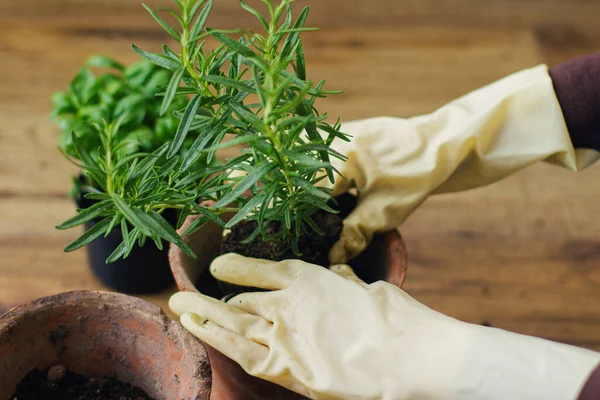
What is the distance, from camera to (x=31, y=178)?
68.2 inches

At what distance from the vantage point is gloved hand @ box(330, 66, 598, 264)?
122 cm

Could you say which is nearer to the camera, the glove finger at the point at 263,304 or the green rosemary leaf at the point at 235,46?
the green rosemary leaf at the point at 235,46

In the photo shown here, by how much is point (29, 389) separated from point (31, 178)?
2.72ft

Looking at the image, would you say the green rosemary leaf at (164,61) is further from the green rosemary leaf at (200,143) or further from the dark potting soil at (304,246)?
the dark potting soil at (304,246)

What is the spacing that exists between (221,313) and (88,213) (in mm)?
241

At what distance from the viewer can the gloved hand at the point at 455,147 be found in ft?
4.00

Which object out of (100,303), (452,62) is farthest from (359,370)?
(452,62)

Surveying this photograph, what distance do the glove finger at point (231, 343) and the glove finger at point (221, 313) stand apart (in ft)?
0.05

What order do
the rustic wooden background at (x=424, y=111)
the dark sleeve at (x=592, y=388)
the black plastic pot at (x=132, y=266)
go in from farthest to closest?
the rustic wooden background at (x=424, y=111) → the black plastic pot at (x=132, y=266) → the dark sleeve at (x=592, y=388)

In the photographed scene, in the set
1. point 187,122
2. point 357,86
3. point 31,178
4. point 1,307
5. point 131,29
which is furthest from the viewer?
point 131,29

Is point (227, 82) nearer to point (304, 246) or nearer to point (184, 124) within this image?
point (184, 124)

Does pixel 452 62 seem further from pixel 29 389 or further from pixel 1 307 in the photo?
pixel 29 389

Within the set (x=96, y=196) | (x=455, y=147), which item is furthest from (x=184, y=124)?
(x=455, y=147)

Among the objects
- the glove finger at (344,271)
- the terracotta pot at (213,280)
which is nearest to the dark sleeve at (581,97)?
the terracotta pot at (213,280)
